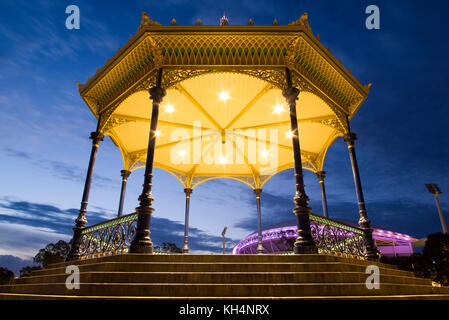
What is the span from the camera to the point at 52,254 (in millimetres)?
16156

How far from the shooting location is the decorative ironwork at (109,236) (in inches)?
260

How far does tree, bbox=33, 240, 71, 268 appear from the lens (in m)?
15.8

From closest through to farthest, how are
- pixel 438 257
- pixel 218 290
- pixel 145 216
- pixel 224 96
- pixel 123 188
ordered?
pixel 218 290
pixel 145 216
pixel 224 96
pixel 123 188
pixel 438 257

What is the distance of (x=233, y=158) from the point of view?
14516 mm

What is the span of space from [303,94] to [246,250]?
39.3m

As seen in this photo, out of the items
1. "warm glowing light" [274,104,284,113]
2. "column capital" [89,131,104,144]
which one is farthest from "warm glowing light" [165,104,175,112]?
"warm glowing light" [274,104,284,113]

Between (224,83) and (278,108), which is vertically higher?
(224,83)

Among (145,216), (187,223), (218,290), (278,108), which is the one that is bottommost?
(218,290)

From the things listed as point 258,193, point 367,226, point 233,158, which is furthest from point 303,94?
point 258,193

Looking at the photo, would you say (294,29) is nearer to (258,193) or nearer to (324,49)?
(324,49)

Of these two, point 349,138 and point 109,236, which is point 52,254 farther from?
point 349,138

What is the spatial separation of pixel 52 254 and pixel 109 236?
1284 centimetres

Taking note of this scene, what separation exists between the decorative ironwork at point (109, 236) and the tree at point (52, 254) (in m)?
10.4

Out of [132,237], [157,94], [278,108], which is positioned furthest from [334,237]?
[157,94]
